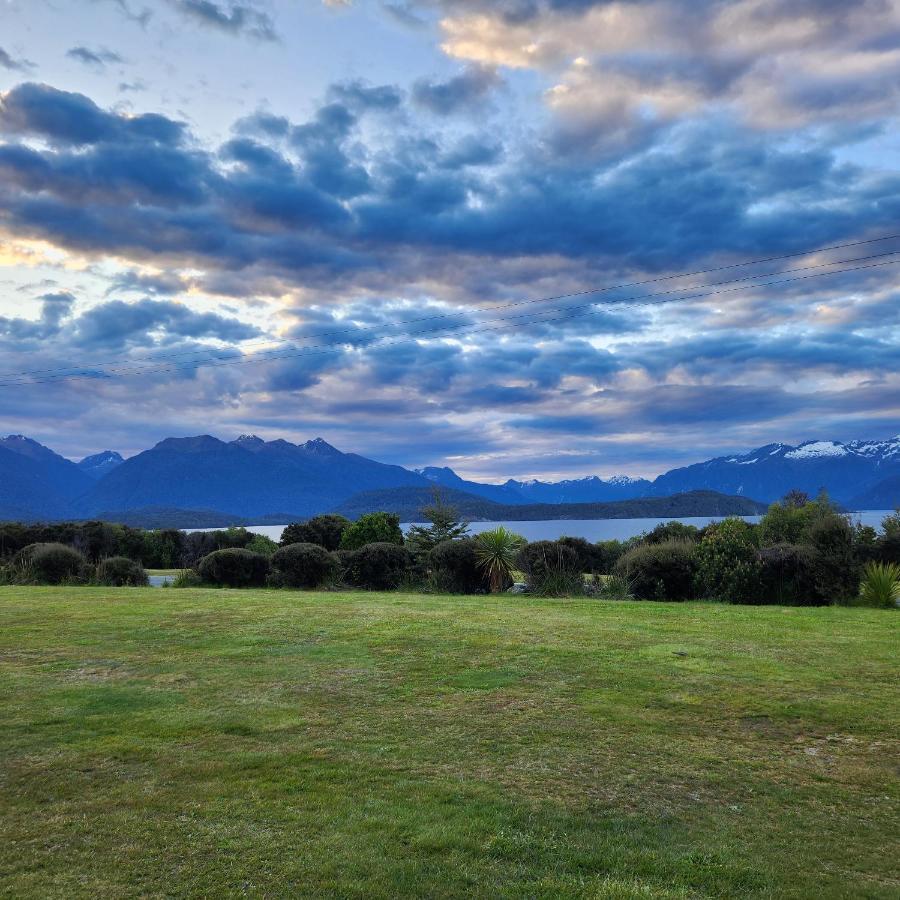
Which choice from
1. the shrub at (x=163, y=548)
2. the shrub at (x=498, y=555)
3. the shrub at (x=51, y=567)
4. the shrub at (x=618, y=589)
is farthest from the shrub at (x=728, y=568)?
the shrub at (x=163, y=548)

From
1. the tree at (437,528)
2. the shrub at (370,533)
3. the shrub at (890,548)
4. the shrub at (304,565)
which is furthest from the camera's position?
the shrub at (370,533)

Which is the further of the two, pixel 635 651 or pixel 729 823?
pixel 635 651

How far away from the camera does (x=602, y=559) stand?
22.2 meters

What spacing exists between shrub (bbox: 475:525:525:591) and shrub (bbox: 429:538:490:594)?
0.18 meters

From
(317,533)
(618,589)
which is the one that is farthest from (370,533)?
(618,589)

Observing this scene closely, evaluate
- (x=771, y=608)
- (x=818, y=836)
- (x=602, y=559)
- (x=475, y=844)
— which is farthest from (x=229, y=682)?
(x=602, y=559)

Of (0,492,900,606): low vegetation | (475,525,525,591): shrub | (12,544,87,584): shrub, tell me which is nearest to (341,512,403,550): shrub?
(0,492,900,606): low vegetation

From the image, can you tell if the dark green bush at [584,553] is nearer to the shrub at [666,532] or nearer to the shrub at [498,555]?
the shrub at [498,555]

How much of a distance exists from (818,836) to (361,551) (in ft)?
57.8

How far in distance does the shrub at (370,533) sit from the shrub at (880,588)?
17214 millimetres

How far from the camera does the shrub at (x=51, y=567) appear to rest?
899 inches

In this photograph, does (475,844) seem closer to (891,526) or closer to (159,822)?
(159,822)

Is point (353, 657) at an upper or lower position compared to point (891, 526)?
lower

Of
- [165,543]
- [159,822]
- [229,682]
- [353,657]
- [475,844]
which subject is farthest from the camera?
[165,543]
